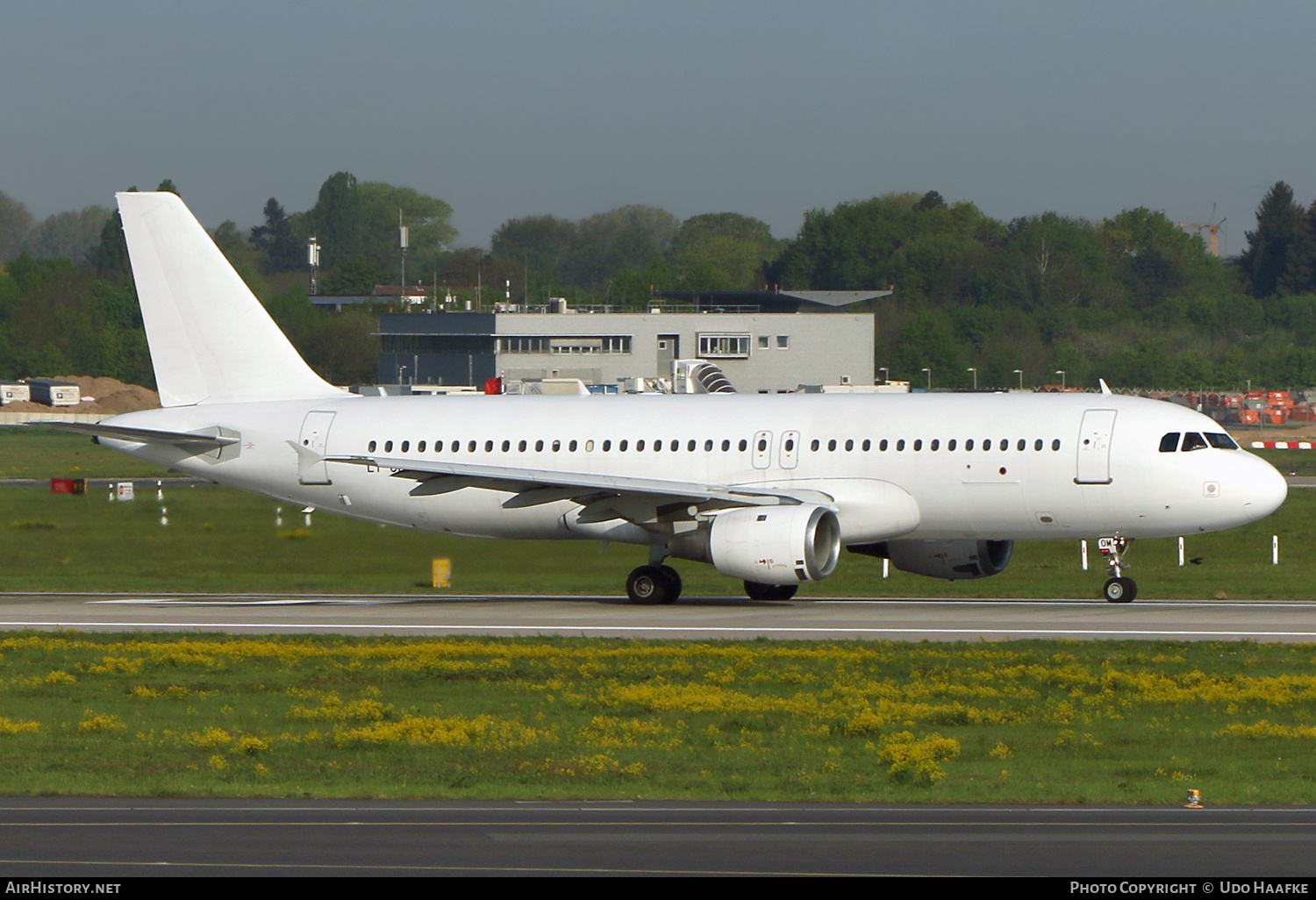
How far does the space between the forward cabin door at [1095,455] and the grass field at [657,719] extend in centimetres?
635

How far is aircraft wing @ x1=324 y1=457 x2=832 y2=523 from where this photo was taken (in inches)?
1309

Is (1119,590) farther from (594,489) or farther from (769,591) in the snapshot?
(594,489)

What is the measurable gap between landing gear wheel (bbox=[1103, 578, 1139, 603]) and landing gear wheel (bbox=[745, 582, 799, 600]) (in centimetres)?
616

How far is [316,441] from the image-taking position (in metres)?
37.3

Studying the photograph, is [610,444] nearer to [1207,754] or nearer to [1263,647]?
[1263,647]

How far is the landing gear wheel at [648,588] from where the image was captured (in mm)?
34906

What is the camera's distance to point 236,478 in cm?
3775

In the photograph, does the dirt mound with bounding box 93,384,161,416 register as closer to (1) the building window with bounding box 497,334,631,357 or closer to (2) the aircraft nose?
(1) the building window with bounding box 497,334,631,357

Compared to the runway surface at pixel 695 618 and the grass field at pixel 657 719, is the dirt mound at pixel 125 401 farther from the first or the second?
the grass field at pixel 657 719

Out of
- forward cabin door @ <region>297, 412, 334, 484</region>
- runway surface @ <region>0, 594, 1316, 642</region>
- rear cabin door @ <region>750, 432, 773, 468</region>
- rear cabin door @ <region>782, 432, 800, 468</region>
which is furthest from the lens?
forward cabin door @ <region>297, 412, 334, 484</region>

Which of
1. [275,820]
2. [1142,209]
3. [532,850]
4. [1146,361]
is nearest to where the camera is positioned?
[532,850]

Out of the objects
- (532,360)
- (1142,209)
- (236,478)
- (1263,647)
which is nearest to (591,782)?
(1263,647)

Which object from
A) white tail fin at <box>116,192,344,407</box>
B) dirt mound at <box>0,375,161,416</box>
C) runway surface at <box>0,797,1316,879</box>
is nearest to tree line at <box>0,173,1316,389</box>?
dirt mound at <box>0,375,161,416</box>

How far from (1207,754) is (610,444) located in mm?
18922
